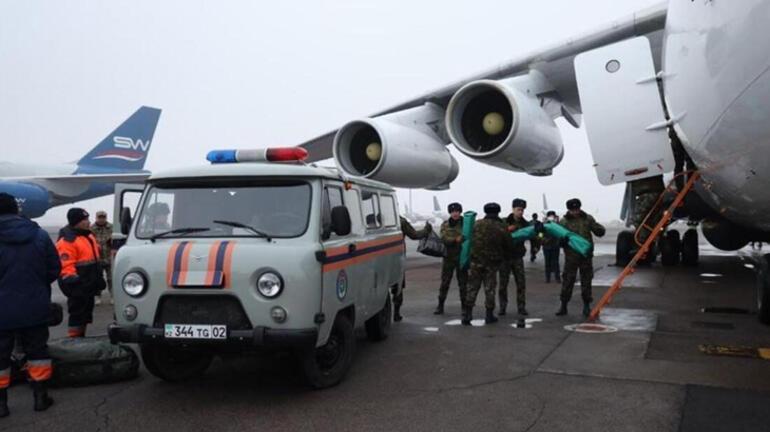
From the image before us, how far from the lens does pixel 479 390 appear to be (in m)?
5.00

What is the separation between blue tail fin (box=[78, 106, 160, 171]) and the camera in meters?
22.9

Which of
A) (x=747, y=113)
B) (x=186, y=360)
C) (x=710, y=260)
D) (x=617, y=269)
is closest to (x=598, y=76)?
(x=747, y=113)

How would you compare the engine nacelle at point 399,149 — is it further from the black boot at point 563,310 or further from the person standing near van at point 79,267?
the person standing near van at point 79,267

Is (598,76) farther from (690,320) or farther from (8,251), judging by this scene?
(8,251)

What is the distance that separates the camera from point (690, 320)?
8078mm

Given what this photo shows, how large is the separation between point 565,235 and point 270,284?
5337 millimetres

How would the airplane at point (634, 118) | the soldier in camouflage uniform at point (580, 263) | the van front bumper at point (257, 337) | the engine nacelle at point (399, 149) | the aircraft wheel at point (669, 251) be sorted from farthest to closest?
the aircraft wheel at point (669, 251) < the engine nacelle at point (399, 149) < the soldier in camouflage uniform at point (580, 263) < the airplane at point (634, 118) < the van front bumper at point (257, 337)

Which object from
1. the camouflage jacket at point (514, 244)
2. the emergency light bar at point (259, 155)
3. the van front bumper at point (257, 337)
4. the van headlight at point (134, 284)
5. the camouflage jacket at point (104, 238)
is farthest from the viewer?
the camouflage jacket at point (104, 238)

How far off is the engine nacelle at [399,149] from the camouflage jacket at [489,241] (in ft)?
9.84

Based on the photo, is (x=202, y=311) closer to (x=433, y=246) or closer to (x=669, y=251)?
(x=433, y=246)

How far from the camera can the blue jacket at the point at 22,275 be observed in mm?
4514

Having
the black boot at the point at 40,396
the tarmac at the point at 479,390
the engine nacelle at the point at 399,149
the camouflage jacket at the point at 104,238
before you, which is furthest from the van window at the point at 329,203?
the camouflage jacket at the point at 104,238

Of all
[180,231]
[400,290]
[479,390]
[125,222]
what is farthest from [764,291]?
[125,222]

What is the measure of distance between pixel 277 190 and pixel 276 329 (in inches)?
49.7
